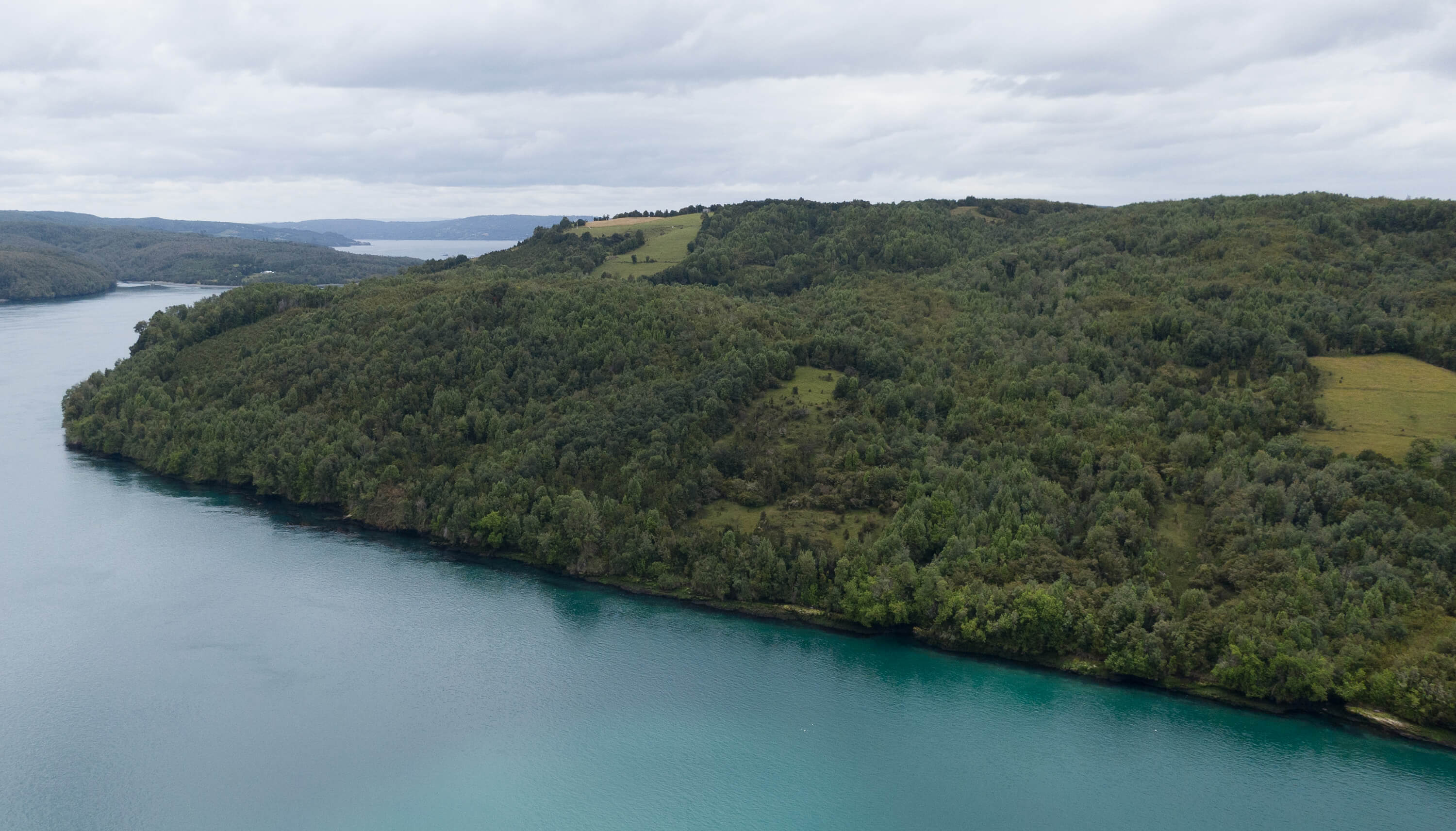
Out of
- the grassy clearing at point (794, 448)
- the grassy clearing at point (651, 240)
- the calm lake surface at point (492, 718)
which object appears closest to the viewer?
the calm lake surface at point (492, 718)

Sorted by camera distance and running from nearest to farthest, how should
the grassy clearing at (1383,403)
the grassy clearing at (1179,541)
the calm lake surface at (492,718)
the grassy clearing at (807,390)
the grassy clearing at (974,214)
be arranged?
1. the calm lake surface at (492,718)
2. the grassy clearing at (1179,541)
3. the grassy clearing at (1383,403)
4. the grassy clearing at (807,390)
5. the grassy clearing at (974,214)

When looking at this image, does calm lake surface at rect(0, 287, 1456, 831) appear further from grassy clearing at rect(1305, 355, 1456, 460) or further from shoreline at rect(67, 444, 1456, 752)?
grassy clearing at rect(1305, 355, 1456, 460)

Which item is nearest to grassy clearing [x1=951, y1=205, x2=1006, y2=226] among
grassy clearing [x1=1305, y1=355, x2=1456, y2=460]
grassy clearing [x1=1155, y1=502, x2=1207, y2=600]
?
grassy clearing [x1=1305, y1=355, x2=1456, y2=460]

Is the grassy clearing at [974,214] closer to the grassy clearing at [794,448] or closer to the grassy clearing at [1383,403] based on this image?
the grassy clearing at [794,448]

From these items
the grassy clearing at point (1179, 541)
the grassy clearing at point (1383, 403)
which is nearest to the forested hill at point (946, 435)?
the grassy clearing at point (1179, 541)

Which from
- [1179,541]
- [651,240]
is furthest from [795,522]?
[651,240]

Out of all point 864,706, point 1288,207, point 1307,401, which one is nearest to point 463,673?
point 864,706
